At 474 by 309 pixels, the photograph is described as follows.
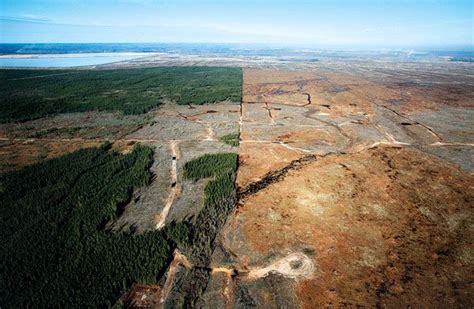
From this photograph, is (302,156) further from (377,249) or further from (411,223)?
(377,249)

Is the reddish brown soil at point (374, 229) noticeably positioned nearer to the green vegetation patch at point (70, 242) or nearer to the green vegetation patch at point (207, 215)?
the green vegetation patch at point (207, 215)

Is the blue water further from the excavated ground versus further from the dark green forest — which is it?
the excavated ground

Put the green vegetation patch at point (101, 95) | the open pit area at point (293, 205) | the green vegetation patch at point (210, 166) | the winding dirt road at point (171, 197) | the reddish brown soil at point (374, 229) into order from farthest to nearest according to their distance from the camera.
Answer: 1. the green vegetation patch at point (101, 95)
2. the green vegetation patch at point (210, 166)
3. the winding dirt road at point (171, 197)
4. the open pit area at point (293, 205)
5. the reddish brown soil at point (374, 229)

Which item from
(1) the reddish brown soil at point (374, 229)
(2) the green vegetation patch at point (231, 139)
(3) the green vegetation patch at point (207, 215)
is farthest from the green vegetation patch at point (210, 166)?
(1) the reddish brown soil at point (374, 229)

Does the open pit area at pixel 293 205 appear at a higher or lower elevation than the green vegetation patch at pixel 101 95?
lower

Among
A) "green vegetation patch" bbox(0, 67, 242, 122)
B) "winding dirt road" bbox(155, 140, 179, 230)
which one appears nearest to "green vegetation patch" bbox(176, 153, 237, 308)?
"winding dirt road" bbox(155, 140, 179, 230)
